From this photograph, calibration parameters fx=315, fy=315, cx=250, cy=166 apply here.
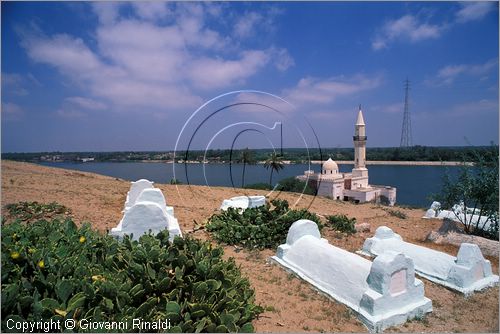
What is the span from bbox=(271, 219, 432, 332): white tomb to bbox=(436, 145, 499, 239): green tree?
6477 mm

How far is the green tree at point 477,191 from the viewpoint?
31.7ft

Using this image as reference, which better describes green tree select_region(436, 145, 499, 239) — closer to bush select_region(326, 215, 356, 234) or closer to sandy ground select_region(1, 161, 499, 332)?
sandy ground select_region(1, 161, 499, 332)

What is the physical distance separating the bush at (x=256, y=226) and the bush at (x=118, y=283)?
10.4ft

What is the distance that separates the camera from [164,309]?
12.4ft

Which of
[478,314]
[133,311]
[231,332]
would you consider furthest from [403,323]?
[133,311]

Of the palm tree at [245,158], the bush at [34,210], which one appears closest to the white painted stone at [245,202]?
the palm tree at [245,158]

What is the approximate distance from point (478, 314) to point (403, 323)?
4.71ft

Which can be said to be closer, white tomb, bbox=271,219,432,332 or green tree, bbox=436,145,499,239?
white tomb, bbox=271,219,432,332

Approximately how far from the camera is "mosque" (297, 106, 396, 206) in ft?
111

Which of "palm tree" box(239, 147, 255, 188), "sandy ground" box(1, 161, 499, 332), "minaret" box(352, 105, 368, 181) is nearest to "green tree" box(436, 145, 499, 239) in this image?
"sandy ground" box(1, 161, 499, 332)

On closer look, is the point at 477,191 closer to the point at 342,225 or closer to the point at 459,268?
the point at 342,225

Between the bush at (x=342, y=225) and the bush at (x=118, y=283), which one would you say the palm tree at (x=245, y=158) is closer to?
the bush at (x=342, y=225)

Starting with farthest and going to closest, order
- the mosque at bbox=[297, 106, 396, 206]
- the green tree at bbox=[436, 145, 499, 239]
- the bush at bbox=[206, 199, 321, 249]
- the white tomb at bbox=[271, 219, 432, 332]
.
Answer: the mosque at bbox=[297, 106, 396, 206] → the green tree at bbox=[436, 145, 499, 239] → the bush at bbox=[206, 199, 321, 249] → the white tomb at bbox=[271, 219, 432, 332]

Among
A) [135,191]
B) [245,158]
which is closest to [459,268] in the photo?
[135,191]
